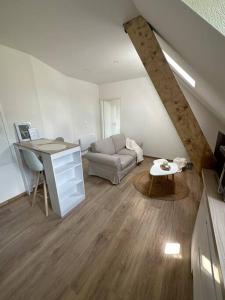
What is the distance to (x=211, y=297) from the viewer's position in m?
0.67

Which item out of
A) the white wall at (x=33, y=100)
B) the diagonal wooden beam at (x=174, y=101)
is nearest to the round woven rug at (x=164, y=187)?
the diagonal wooden beam at (x=174, y=101)

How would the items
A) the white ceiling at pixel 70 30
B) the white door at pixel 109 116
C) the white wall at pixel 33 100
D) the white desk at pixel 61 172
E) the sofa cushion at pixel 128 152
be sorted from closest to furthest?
the white ceiling at pixel 70 30 → the white desk at pixel 61 172 → the white wall at pixel 33 100 → the sofa cushion at pixel 128 152 → the white door at pixel 109 116

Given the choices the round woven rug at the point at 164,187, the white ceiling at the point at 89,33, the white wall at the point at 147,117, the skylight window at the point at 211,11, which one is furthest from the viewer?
the white wall at the point at 147,117

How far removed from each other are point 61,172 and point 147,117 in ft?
10.0

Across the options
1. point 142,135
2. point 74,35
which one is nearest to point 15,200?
point 74,35

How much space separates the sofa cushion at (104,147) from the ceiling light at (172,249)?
207cm

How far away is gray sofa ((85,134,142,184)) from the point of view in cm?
278

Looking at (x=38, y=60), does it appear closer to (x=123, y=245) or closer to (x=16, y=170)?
(x=16, y=170)

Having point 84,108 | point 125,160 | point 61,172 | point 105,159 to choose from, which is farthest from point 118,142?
point 61,172

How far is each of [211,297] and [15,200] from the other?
2884 mm

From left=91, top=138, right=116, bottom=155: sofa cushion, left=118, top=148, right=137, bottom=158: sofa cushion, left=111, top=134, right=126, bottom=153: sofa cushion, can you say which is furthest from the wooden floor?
left=111, top=134, right=126, bottom=153: sofa cushion

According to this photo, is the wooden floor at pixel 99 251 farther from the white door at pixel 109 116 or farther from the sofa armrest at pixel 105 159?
the white door at pixel 109 116

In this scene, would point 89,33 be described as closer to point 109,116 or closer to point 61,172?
point 61,172

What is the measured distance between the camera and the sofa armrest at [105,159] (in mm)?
2699
